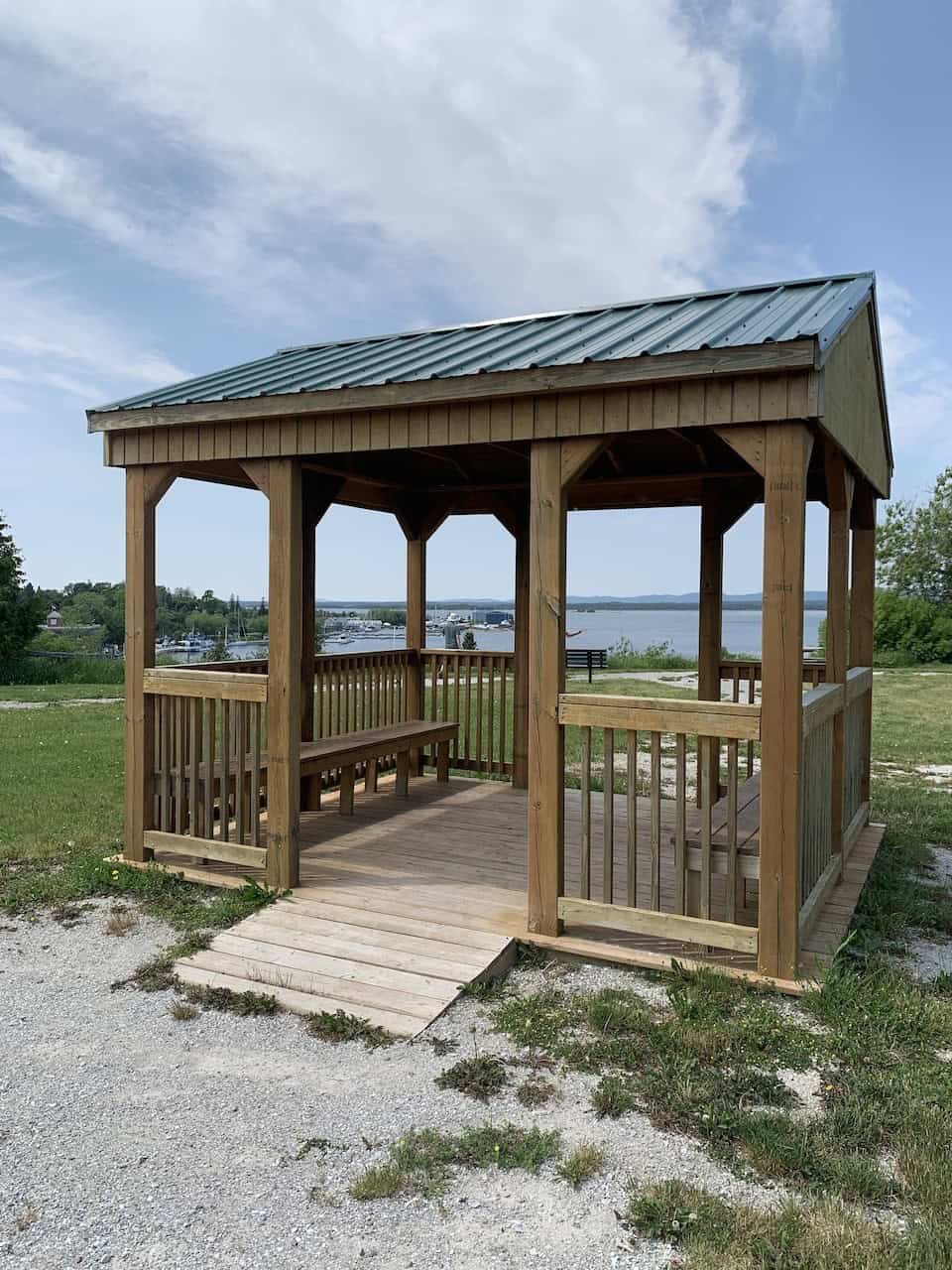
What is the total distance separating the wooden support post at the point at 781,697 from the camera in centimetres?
350

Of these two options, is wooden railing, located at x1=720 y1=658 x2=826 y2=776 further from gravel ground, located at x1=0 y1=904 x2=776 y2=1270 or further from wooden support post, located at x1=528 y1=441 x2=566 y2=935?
gravel ground, located at x1=0 y1=904 x2=776 y2=1270

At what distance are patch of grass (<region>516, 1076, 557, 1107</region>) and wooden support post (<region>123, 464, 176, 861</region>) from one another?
122 inches

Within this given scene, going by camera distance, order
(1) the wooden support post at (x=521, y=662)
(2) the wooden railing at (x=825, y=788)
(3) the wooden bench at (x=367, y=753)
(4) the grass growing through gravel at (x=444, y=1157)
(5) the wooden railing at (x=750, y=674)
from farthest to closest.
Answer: (1) the wooden support post at (x=521, y=662) < (5) the wooden railing at (x=750, y=674) < (3) the wooden bench at (x=367, y=753) < (2) the wooden railing at (x=825, y=788) < (4) the grass growing through gravel at (x=444, y=1157)

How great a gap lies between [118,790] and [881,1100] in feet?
20.8

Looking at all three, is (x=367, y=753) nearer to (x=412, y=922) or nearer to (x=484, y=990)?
(x=412, y=922)

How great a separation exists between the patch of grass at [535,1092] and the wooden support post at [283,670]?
2130mm

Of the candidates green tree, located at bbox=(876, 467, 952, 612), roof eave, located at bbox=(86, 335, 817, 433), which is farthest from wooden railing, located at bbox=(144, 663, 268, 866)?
green tree, located at bbox=(876, 467, 952, 612)

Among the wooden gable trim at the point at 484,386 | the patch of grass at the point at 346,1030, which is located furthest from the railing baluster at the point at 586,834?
the wooden gable trim at the point at 484,386

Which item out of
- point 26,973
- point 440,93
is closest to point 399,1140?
point 26,973

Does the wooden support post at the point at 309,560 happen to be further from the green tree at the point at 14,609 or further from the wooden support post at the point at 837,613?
the green tree at the point at 14,609

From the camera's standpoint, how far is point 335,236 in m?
16.2

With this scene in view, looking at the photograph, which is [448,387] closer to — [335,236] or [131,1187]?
[131,1187]

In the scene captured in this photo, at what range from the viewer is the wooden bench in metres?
5.70

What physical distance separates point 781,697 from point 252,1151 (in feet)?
8.15
